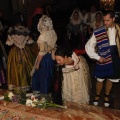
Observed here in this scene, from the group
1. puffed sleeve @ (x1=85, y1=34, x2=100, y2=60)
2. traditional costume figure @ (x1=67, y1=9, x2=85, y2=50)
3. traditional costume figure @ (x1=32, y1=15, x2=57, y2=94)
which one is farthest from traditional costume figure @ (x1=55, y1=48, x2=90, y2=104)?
traditional costume figure @ (x1=67, y1=9, x2=85, y2=50)

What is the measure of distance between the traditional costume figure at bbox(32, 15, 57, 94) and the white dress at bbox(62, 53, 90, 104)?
19.3 inches

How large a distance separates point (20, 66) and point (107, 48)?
167cm

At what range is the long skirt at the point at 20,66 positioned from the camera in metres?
4.02

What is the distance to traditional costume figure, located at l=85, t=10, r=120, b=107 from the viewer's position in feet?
10.4

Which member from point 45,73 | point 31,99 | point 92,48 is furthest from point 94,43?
point 31,99

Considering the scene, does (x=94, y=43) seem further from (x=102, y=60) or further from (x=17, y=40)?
(x=17, y=40)

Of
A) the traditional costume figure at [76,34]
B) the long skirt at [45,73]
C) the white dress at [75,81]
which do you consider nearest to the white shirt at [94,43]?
the white dress at [75,81]

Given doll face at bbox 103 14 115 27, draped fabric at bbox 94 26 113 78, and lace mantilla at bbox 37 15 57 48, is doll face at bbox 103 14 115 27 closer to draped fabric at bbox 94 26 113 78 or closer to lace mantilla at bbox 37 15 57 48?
draped fabric at bbox 94 26 113 78

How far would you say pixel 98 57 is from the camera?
10.6 feet

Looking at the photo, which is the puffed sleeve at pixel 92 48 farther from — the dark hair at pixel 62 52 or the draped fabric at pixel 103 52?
the dark hair at pixel 62 52

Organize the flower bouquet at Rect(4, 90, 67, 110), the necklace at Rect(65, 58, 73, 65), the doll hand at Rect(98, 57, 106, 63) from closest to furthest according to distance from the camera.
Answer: the flower bouquet at Rect(4, 90, 67, 110), the necklace at Rect(65, 58, 73, 65), the doll hand at Rect(98, 57, 106, 63)

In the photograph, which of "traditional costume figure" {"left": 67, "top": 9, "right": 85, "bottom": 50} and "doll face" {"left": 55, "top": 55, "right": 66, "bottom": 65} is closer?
"doll face" {"left": 55, "top": 55, "right": 66, "bottom": 65}

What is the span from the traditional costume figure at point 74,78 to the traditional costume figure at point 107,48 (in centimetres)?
39

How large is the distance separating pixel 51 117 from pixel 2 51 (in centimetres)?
271
